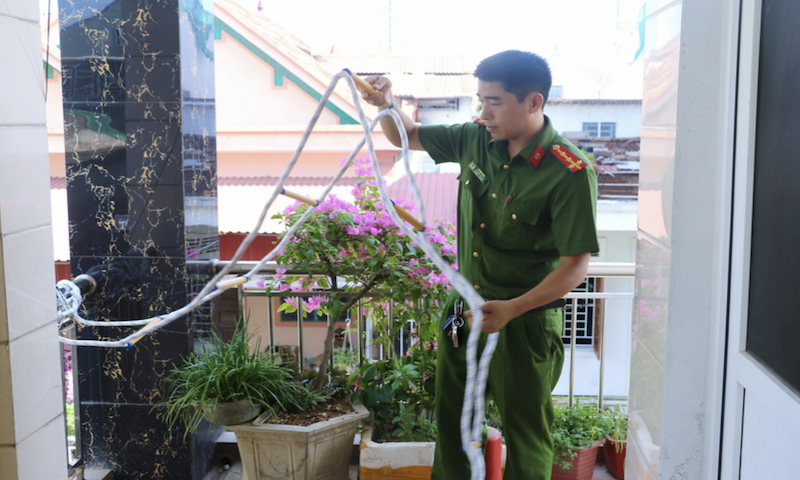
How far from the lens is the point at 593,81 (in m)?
11.2

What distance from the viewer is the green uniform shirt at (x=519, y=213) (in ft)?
5.88

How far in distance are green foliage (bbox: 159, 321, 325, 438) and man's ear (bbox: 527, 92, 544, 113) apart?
1.39 meters

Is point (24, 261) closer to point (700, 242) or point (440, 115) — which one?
point (700, 242)

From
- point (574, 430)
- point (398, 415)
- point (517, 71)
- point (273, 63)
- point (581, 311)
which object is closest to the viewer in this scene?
point (517, 71)

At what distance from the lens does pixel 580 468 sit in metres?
2.62

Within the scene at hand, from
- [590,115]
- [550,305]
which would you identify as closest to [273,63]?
[590,115]

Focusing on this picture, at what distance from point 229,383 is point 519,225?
1.25 m

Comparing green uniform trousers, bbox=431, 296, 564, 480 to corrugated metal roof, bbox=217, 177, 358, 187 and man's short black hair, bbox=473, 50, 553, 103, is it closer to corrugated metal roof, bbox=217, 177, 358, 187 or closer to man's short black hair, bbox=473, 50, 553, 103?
man's short black hair, bbox=473, 50, 553, 103

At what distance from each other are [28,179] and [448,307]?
1232 mm

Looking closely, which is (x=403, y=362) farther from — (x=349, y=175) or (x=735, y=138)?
(x=349, y=175)

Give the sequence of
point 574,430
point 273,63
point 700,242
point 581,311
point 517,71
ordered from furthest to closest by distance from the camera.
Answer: point 273,63 < point 581,311 < point 574,430 < point 517,71 < point 700,242

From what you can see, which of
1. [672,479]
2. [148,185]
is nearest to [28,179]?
[148,185]

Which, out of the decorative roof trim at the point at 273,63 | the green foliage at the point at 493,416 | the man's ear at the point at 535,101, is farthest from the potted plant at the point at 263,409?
the decorative roof trim at the point at 273,63

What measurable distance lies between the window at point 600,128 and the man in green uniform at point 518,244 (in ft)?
28.2
